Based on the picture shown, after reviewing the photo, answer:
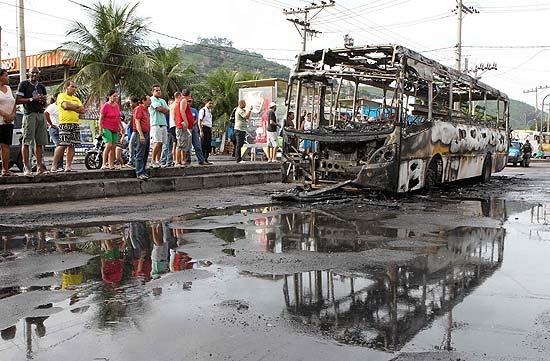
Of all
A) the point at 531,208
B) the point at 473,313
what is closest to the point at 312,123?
the point at 531,208

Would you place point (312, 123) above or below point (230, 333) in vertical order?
above

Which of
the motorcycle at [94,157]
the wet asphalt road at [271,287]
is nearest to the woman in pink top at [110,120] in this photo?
the wet asphalt road at [271,287]

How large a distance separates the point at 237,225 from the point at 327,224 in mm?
1310

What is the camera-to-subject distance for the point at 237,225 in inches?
296

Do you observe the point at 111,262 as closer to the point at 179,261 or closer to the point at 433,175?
the point at 179,261

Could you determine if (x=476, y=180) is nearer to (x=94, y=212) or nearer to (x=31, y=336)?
(x=94, y=212)

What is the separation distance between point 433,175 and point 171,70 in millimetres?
23361

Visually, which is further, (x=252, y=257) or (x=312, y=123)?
(x=312, y=123)

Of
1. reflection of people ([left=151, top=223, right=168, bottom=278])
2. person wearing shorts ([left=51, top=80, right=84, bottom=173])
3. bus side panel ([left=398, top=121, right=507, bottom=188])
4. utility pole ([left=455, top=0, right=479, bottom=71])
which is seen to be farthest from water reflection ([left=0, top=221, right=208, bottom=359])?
utility pole ([left=455, top=0, right=479, bottom=71])

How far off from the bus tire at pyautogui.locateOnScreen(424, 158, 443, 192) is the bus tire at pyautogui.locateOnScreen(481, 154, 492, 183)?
410 cm

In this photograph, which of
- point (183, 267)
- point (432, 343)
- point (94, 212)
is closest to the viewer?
point (432, 343)

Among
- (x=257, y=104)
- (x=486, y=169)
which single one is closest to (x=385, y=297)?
(x=486, y=169)

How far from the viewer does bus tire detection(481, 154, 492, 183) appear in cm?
1577

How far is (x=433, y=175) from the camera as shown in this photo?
12125 millimetres
